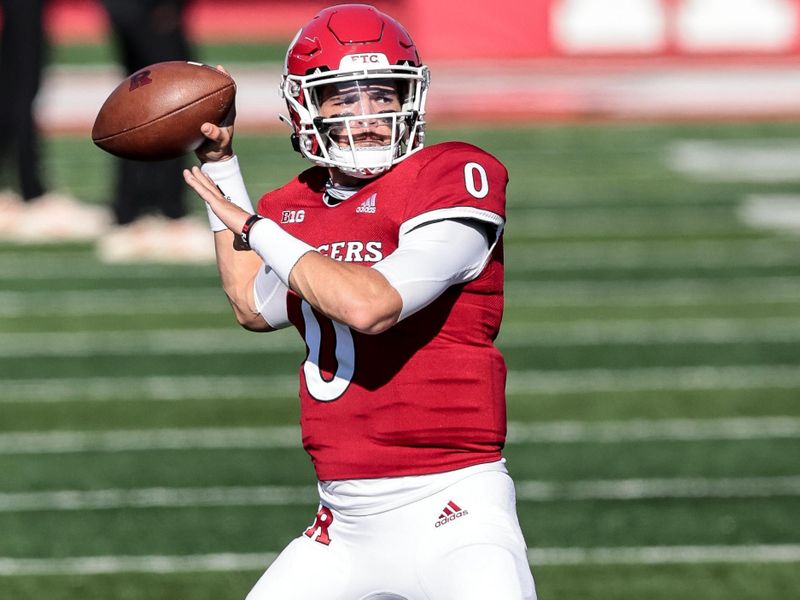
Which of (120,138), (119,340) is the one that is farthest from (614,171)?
(120,138)

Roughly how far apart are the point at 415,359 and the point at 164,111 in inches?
31.5

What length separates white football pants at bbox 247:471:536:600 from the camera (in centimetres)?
316

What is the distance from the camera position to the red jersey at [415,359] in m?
3.35

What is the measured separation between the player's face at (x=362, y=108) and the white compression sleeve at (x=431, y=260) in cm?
23

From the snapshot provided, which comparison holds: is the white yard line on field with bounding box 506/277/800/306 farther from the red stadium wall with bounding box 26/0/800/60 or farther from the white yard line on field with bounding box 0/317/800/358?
the red stadium wall with bounding box 26/0/800/60

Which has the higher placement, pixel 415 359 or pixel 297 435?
pixel 415 359

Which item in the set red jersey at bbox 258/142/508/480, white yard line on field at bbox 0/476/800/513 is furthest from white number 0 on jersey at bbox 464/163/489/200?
white yard line on field at bbox 0/476/800/513

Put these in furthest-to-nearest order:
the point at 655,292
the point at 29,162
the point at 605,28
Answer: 1. the point at 605,28
2. the point at 29,162
3. the point at 655,292

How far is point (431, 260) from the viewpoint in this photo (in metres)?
3.23

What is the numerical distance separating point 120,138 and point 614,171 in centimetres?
1092

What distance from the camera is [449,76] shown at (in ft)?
70.4

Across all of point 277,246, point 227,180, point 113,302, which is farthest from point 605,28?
point 277,246

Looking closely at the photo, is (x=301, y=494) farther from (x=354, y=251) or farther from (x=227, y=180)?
(x=354, y=251)

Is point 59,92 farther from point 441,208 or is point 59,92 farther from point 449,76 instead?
point 441,208
